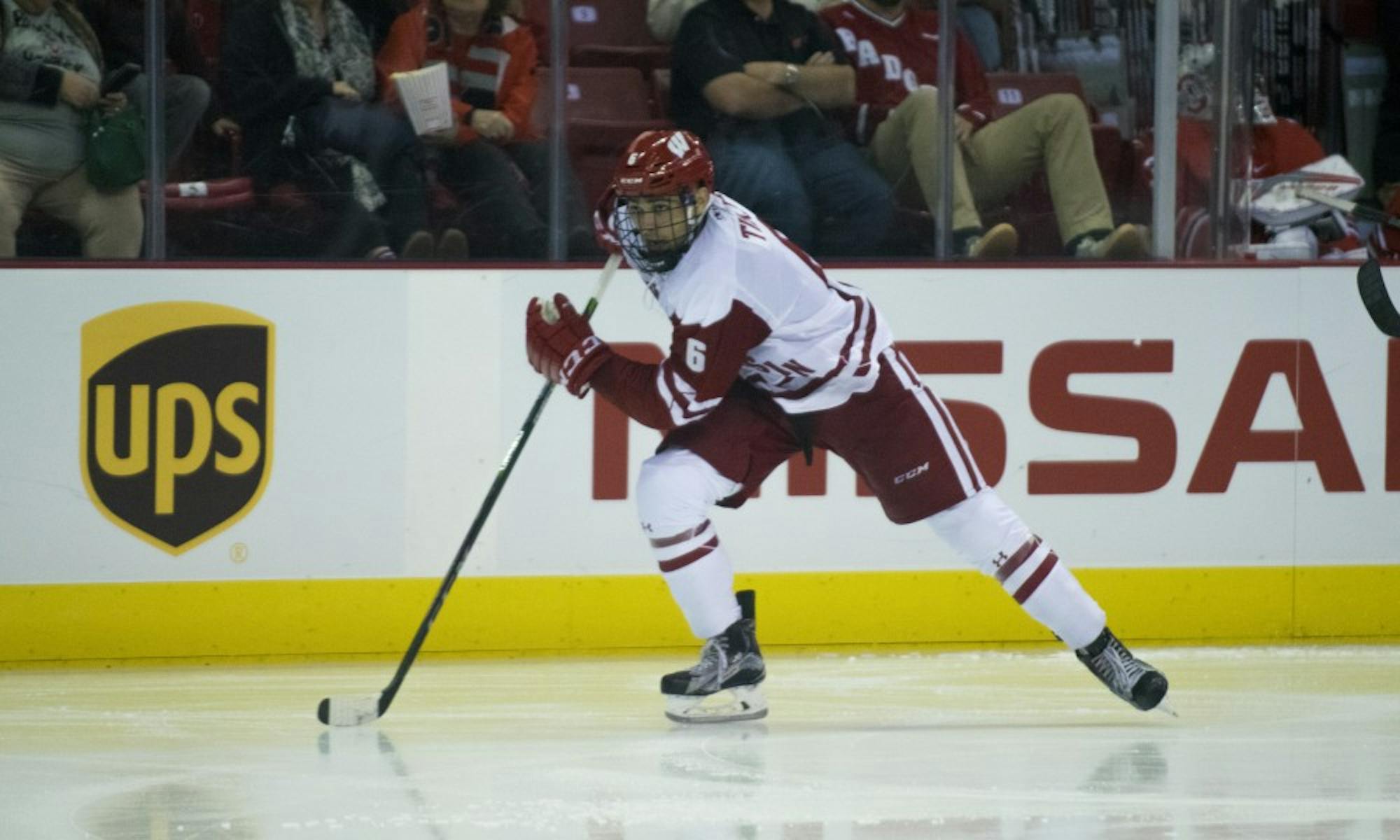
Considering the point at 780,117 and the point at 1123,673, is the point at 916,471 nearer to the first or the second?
the point at 1123,673

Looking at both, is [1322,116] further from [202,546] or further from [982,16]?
[202,546]

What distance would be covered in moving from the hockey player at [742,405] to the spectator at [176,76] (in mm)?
1228

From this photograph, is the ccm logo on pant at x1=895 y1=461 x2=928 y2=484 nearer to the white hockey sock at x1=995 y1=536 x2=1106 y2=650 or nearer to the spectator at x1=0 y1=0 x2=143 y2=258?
the white hockey sock at x1=995 y1=536 x2=1106 y2=650

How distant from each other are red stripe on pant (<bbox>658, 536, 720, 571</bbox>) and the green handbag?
1.70 meters

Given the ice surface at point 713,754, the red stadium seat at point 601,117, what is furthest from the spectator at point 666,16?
the ice surface at point 713,754

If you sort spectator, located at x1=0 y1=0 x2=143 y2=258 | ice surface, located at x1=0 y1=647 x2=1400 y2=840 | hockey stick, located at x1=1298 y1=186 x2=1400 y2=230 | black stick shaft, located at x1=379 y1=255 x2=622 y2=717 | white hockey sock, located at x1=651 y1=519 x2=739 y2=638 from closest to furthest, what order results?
ice surface, located at x1=0 y1=647 x2=1400 y2=840 → white hockey sock, located at x1=651 y1=519 x2=739 y2=638 → black stick shaft, located at x1=379 y1=255 x2=622 y2=717 → spectator, located at x1=0 y1=0 x2=143 y2=258 → hockey stick, located at x1=1298 y1=186 x2=1400 y2=230

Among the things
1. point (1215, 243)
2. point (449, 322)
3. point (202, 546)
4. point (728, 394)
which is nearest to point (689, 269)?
point (728, 394)

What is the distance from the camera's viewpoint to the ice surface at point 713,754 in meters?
3.53

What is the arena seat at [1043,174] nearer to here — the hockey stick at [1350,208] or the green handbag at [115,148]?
the hockey stick at [1350,208]

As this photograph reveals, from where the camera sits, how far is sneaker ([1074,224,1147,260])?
5.55 meters

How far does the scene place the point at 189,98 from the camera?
5.13m

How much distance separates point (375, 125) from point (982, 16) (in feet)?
5.12

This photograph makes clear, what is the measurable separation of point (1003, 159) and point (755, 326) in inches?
64.6

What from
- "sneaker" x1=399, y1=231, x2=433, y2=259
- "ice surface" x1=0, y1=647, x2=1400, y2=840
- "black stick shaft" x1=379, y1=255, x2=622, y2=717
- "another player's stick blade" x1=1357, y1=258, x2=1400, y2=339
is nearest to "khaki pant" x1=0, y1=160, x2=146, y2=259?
"sneaker" x1=399, y1=231, x2=433, y2=259
